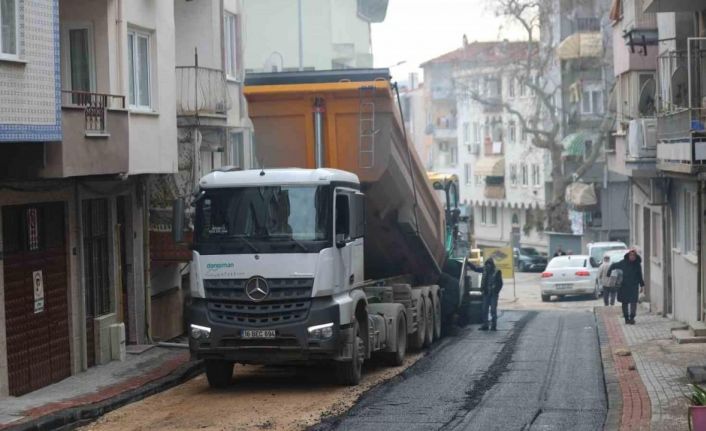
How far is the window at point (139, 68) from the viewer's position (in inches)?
790

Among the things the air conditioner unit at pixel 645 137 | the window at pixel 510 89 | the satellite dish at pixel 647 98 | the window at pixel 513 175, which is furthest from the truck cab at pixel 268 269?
the window at pixel 513 175

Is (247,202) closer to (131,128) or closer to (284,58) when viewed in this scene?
(131,128)

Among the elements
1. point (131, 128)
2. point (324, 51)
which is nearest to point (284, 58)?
point (324, 51)

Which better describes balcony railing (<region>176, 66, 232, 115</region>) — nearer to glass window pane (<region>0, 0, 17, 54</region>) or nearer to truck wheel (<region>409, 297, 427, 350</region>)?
truck wheel (<region>409, 297, 427, 350</region>)

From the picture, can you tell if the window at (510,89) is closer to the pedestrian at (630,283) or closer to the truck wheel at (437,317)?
the pedestrian at (630,283)

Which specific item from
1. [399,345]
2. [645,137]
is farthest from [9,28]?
[645,137]

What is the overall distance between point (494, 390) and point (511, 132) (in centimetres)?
6637

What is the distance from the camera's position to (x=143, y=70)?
67.9 ft

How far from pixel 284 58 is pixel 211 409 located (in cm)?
2833

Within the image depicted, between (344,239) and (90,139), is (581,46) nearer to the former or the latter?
(344,239)

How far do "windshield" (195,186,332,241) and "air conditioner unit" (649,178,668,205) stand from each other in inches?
492

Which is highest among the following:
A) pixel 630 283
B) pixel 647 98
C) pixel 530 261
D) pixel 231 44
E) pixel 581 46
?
pixel 581 46

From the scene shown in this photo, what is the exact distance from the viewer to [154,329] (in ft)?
75.2

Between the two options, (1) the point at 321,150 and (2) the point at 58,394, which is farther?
(1) the point at 321,150
